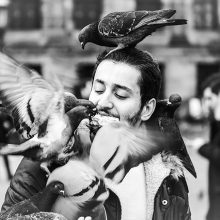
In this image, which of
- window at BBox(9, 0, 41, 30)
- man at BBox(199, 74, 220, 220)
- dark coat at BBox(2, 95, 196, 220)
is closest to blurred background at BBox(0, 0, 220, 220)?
window at BBox(9, 0, 41, 30)

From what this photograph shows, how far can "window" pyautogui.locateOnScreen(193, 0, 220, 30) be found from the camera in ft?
22.5

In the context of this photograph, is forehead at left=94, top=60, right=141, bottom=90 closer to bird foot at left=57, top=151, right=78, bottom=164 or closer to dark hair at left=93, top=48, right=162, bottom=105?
dark hair at left=93, top=48, right=162, bottom=105

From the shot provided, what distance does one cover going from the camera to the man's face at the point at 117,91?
4.00 ft

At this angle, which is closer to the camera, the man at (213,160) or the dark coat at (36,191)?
the dark coat at (36,191)

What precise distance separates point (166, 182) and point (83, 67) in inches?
13.3

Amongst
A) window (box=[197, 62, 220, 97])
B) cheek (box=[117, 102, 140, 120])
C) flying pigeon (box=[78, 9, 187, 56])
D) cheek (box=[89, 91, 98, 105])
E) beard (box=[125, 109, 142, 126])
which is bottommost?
window (box=[197, 62, 220, 97])

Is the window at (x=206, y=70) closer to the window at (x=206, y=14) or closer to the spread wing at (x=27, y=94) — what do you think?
the window at (x=206, y=14)

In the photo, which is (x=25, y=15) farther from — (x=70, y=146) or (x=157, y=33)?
(x=70, y=146)

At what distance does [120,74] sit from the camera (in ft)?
4.02

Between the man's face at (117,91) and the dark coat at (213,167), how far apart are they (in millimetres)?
1819

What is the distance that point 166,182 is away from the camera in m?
1.29

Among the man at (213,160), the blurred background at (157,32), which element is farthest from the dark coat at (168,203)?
the blurred background at (157,32)

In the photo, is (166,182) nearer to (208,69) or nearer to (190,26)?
(208,69)

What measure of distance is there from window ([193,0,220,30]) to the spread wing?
18.7 ft
